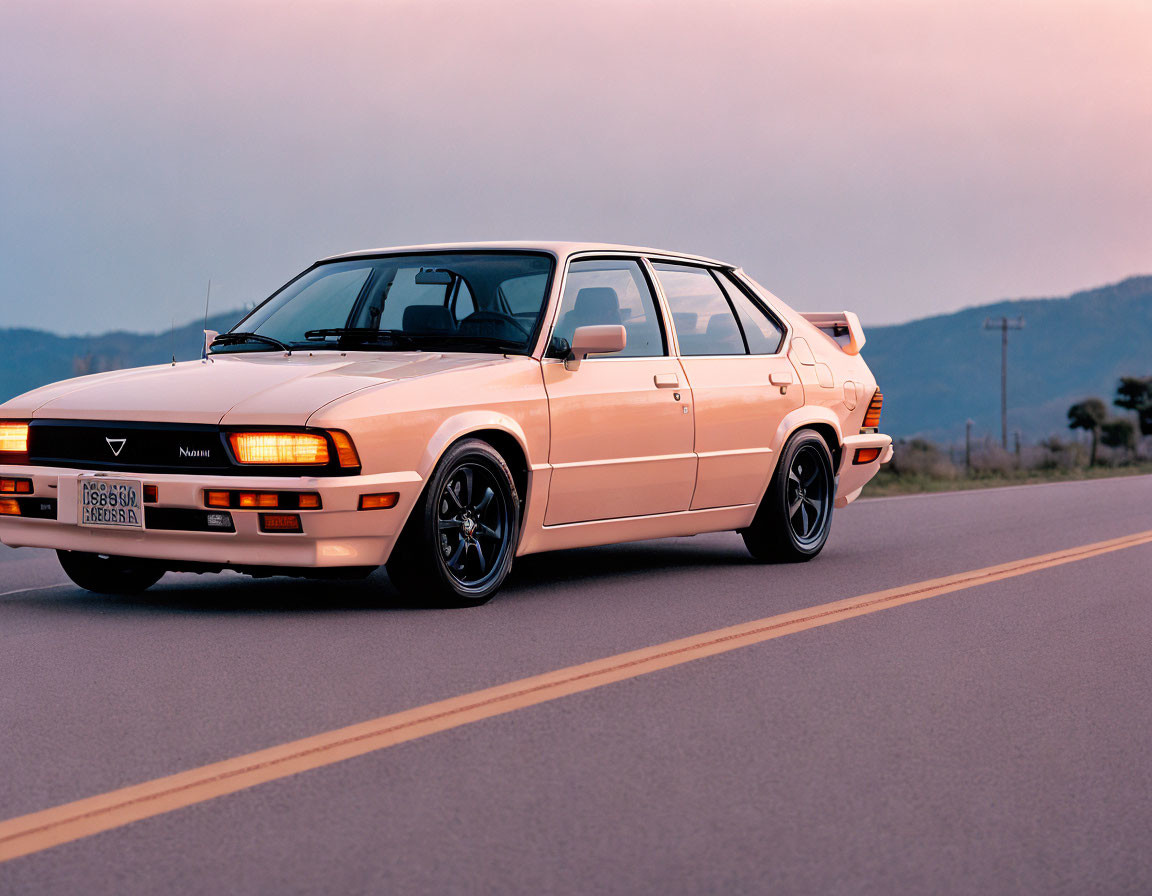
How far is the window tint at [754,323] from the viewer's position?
9.50m

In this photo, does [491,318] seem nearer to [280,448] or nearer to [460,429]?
[460,429]

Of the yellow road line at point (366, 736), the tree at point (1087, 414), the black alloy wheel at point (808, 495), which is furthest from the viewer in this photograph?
the tree at point (1087, 414)

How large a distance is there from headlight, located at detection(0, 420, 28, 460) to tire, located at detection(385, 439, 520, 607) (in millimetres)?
1730

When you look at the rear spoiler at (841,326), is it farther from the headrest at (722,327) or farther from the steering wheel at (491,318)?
the steering wheel at (491,318)

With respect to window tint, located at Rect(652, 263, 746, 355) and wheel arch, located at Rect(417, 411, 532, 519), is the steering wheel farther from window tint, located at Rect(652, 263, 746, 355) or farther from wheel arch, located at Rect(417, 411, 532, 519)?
window tint, located at Rect(652, 263, 746, 355)

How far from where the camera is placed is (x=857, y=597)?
26.8ft

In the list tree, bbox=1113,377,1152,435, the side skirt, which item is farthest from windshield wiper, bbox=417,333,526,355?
tree, bbox=1113,377,1152,435

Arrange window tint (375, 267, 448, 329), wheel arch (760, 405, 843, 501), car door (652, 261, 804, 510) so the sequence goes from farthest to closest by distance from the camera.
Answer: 1. wheel arch (760, 405, 843, 501)
2. car door (652, 261, 804, 510)
3. window tint (375, 267, 448, 329)

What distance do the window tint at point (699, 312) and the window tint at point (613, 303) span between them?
0.62ft

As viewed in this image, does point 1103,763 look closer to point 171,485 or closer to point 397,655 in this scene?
point 397,655

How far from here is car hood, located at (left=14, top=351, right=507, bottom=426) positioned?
6836 mm

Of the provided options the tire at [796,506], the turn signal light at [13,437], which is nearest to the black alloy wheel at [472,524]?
the turn signal light at [13,437]

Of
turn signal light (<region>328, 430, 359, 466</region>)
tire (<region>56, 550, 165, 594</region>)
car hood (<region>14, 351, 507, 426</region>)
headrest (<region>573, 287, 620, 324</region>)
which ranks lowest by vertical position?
tire (<region>56, 550, 165, 594</region>)

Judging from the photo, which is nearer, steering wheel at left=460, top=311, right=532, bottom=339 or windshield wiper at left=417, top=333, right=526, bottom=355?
windshield wiper at left=417, top=333, right=526, bottom=355
